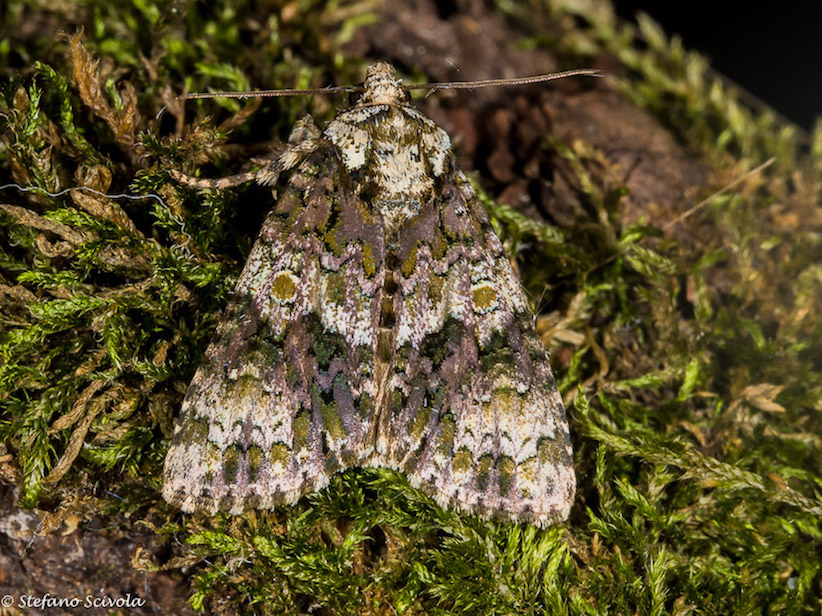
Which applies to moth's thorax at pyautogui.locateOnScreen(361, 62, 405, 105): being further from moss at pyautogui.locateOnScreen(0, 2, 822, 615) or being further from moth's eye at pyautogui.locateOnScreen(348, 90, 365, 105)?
moss at pyautogui.locateOnScreen(0, 2, 822, 615)

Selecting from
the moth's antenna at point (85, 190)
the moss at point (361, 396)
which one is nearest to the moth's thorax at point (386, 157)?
the moss at point (361, 396)

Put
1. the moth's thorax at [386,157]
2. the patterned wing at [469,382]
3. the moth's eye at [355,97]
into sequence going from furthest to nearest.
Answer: the moth's eye at [355,97], the moth's thorax at [386,157], the patterned wing at [469,382]

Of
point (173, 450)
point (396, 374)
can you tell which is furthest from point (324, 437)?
point (173, 450)

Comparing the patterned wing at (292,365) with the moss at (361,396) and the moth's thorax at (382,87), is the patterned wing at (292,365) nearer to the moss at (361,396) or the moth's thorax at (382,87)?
the moss at (361,396)

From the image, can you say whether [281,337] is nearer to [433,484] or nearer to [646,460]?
[433,484]

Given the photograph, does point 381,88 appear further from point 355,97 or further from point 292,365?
point 292,365

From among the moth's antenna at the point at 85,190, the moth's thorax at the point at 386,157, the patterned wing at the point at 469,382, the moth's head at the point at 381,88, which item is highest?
the moth's head at the point at 381,88
